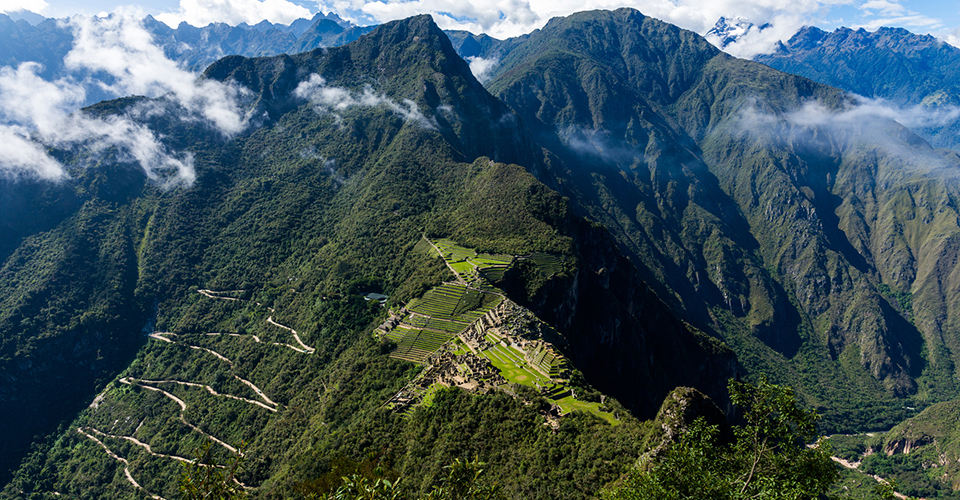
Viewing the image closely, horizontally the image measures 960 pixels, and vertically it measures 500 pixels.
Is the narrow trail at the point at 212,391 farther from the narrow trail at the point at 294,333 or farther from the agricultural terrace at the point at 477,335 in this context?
the agricultural terrace at the point at 477,335

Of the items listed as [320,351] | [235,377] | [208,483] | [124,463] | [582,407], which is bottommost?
[124,463]

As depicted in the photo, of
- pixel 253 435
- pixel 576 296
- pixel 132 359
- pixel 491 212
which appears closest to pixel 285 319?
pixel 253 435

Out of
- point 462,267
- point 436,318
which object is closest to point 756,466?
point 436,318

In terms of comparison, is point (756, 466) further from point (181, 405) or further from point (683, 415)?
point (181, 405)

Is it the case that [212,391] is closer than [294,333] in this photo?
Yes

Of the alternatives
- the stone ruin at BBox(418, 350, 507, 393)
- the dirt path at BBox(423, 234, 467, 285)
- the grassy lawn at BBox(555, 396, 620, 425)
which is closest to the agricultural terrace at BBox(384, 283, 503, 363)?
the dirt path at BBox(423, 234, 467, 285)

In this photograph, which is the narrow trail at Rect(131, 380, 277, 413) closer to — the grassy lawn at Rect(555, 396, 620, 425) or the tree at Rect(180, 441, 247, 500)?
the grassy lawn at Rect(555, 396, 620, 425)

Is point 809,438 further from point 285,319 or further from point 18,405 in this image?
point 18,405

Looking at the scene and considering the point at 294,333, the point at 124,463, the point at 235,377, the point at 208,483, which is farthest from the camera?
the point at 294,333

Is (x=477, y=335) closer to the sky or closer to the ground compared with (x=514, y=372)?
closer to the sky
